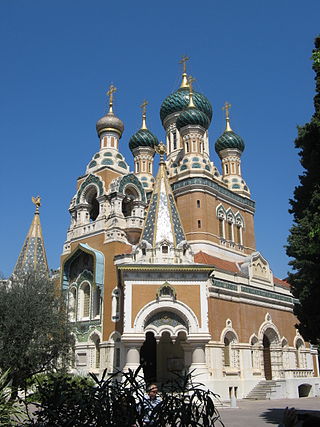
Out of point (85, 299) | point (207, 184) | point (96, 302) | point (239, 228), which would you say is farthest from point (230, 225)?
point (85, 299)

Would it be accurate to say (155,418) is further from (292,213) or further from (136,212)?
(136,212)

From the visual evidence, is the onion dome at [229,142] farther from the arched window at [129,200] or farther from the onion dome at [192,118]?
the arched window at [129,200]

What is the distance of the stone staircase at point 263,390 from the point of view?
64.2 ft

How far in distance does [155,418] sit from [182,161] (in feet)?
70.4

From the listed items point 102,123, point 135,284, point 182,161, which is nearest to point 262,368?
point 135,284

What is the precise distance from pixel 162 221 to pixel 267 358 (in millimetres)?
9089

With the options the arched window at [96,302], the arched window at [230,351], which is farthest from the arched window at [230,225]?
the arched window at [96,302]

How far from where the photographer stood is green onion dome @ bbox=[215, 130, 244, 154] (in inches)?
1138

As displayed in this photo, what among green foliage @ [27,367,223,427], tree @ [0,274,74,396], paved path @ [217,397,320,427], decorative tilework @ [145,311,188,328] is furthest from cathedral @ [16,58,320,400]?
green foliage @ [27,367,223,427]

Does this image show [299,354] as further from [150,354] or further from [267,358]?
[150,354]

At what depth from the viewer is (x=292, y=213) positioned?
1252 cm

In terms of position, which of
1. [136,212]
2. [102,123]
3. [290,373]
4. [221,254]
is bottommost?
[290,373]

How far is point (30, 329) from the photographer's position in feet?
49.1

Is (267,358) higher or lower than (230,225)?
lower
